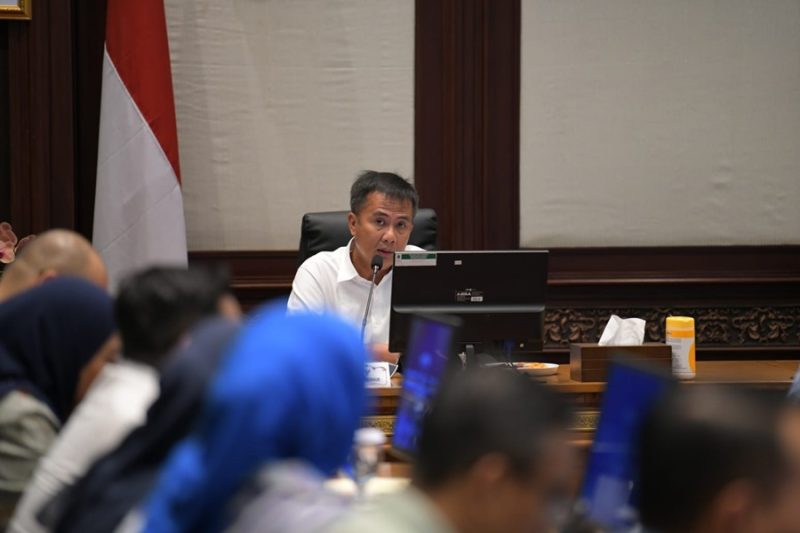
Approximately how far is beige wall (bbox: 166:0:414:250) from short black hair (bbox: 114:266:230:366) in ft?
10.9

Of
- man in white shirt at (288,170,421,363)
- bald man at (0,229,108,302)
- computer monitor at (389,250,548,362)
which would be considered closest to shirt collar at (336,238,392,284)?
man in white shirt at (288,170,421,363)

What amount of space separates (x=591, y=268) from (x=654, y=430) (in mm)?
3936

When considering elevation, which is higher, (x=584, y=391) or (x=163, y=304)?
(x=163, y=304)

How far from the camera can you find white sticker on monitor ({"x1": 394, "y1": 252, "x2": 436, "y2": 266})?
373 cm

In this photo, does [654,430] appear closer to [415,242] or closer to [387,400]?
[387,400]

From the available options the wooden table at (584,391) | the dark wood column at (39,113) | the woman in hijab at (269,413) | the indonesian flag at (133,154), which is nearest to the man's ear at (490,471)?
the woman in hijab at (269,413)

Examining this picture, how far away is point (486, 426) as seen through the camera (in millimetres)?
1492

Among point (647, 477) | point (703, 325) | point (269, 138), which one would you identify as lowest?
point (703, 325)

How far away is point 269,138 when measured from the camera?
5289 millimetres

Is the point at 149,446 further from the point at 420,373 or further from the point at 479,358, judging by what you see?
the point at 479,358

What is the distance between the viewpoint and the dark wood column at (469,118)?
5.32 meters

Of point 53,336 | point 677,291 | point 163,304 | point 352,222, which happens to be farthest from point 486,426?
point 677,291

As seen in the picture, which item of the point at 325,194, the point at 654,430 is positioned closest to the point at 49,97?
the point at 325,194

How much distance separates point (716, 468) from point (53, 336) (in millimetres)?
1392
